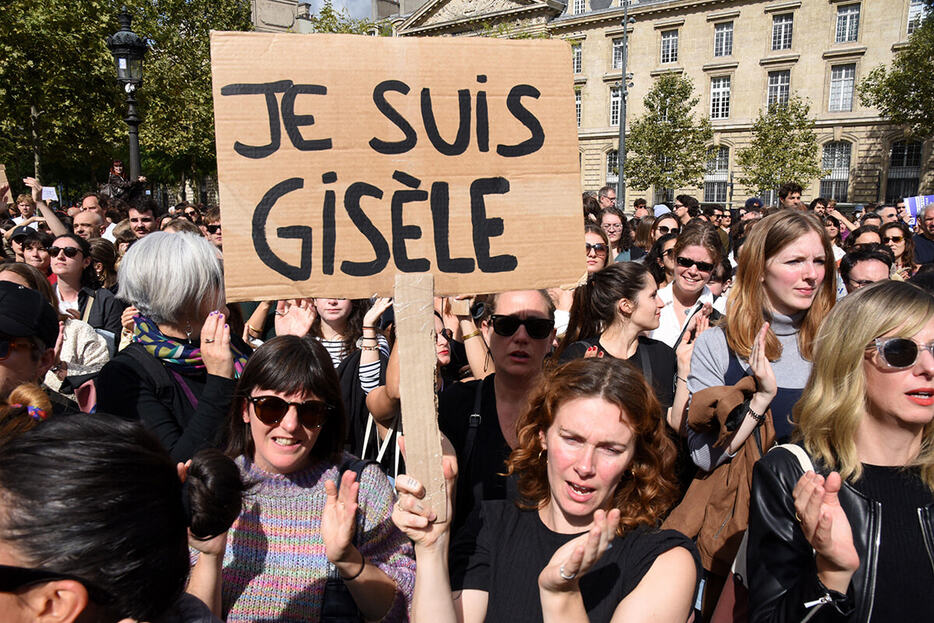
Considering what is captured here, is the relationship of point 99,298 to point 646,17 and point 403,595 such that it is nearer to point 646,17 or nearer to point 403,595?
point 403,595

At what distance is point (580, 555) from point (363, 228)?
99 centimetres

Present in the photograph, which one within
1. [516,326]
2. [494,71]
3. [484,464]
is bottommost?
[484,464]

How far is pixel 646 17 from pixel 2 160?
3715 centimetres

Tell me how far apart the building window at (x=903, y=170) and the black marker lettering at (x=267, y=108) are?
4266cm

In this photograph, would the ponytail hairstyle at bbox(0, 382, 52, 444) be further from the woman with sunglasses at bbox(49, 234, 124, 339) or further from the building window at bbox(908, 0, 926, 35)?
the building window at bbox(908, 0, 926, 35)

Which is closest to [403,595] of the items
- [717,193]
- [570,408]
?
[570,408]

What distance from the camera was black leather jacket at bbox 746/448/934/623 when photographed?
160 centimetres

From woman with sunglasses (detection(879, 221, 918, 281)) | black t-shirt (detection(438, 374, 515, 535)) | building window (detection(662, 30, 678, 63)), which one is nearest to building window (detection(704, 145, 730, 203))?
building window (detection(662, 30, 678, 63))

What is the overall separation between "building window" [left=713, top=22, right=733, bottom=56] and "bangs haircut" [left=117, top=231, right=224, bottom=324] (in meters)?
45.0

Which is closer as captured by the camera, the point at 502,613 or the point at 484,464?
the point at 502,613

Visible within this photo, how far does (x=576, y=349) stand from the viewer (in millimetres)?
3100

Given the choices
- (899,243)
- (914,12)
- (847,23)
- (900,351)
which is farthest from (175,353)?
(847,23)

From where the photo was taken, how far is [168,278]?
2.37 m

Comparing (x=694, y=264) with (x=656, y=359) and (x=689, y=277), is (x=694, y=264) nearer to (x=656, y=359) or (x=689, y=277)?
(x=689, y=277)
